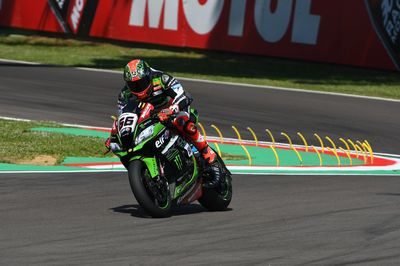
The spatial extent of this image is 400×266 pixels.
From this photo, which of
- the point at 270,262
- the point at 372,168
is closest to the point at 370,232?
the point at 270,262

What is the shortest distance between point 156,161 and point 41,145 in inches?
221

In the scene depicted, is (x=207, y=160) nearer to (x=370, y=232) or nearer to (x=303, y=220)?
(x=303, y=220)

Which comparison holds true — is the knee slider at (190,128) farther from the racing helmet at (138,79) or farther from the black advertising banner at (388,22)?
the black advertising banner at (388,22)

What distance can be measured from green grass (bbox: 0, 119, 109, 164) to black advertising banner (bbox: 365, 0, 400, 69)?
12.9 meters

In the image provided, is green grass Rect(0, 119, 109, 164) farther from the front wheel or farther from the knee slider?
the front wheel

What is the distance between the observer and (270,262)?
25.1ft

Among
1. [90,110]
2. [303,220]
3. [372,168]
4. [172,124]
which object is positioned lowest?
[90,110]

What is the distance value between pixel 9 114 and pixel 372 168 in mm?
7785

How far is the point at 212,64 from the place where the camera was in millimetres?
30281

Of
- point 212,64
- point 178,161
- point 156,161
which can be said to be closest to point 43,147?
point 178,161

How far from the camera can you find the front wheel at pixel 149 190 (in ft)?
31.0

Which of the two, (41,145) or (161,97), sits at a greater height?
(161,97)

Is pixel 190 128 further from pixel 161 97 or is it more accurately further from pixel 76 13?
pixel 76 13

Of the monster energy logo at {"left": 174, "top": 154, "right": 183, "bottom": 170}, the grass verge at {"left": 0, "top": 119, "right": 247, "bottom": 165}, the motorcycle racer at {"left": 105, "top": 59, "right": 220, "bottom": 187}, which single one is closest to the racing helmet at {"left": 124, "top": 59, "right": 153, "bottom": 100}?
the motorcycle racer at {"left": 105, "top": 59, "right": 220, "bottom": 187}
